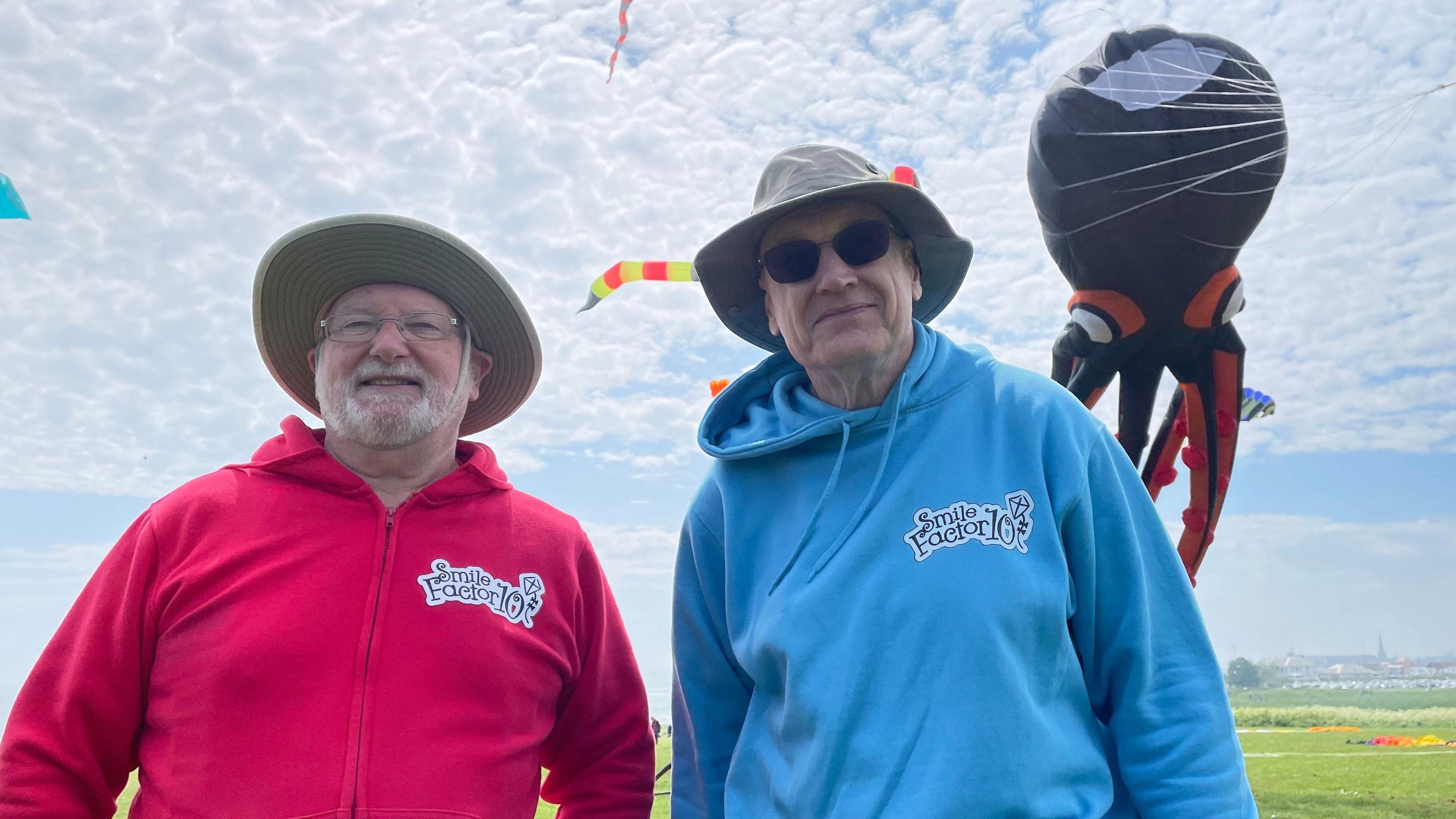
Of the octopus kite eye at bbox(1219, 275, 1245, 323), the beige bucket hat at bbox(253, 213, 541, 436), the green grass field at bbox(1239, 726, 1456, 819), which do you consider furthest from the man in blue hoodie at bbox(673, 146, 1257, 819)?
the green grass field at bbox(1239, 726, 1456, 819)

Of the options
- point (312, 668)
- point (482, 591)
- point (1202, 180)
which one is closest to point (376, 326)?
point (482, 591)

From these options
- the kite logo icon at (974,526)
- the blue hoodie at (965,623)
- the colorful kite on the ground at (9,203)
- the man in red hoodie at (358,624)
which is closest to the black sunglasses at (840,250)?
the blue hoodie at (965,623)

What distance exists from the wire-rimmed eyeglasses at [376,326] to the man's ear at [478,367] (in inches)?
5.4

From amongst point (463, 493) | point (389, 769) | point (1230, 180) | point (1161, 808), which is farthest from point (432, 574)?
point (1230, 180)

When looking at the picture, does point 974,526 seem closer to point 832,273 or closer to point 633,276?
point 832,273

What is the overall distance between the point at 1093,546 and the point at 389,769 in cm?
136

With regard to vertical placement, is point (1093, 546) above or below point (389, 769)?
above

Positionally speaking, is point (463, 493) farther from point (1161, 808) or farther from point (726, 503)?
point (1161, 808)

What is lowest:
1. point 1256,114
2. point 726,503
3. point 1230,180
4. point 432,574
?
point 432,574

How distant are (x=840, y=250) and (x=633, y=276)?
10.5 feet

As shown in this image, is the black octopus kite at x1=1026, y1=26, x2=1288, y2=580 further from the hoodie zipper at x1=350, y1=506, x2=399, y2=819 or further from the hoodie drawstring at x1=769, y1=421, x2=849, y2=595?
the hoodie zipper at x1=350, y1=506, x2=399, y2=819

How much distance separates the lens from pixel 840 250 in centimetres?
181

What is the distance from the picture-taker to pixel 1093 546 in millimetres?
1530

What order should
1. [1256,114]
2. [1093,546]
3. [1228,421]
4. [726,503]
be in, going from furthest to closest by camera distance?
[1228,421]
[1256,114]
[726,503]
[1093,546]
